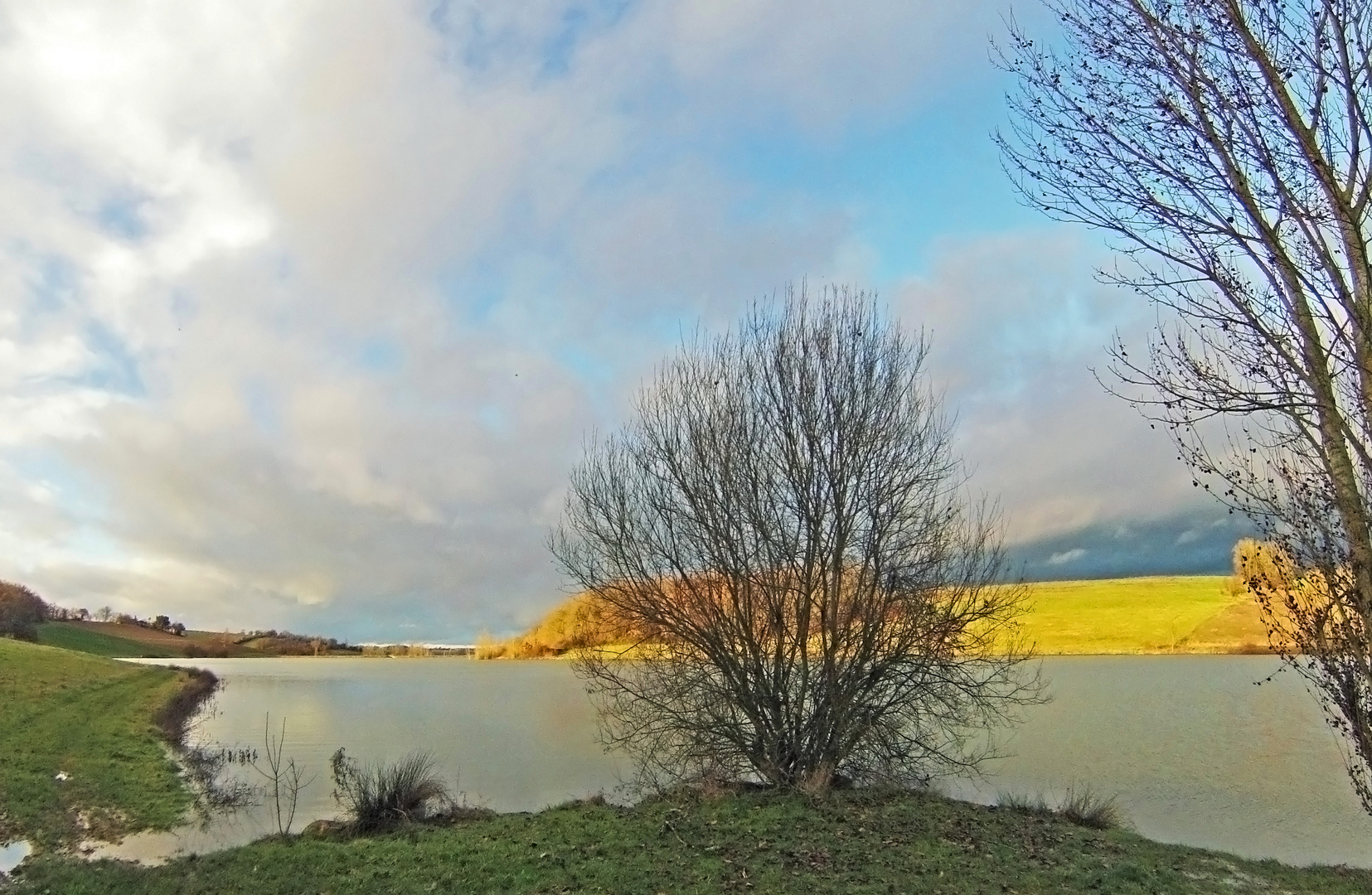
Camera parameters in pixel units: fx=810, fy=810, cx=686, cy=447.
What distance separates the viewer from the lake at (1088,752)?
1440cm

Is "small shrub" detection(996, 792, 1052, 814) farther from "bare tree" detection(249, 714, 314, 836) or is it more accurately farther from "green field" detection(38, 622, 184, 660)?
"green field" detection(38, 622, 184, 660)

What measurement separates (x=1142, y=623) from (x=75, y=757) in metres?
70.3

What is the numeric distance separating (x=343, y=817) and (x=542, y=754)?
930 centimetres

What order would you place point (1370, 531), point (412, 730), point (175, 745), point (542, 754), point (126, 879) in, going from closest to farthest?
point (1370, 531), point (126, 879), point (542, 754), point (175, 745), point (412, 730)

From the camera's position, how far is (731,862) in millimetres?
9438

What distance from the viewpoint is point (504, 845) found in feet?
34.4

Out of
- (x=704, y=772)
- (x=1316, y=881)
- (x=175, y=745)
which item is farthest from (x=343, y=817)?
(x=175, y=745)

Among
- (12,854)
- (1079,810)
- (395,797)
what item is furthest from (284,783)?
(1079,810)

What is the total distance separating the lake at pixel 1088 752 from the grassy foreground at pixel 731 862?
3.28 meters

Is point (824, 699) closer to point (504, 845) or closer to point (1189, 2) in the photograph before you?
point (504, 845)

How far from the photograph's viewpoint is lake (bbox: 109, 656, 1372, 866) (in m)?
14.4

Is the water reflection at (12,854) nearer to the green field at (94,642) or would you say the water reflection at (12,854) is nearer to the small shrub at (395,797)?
the small shrub at (395,797)

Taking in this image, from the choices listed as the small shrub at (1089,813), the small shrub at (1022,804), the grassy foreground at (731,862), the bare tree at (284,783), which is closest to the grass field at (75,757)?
the bare tree at (284,783)

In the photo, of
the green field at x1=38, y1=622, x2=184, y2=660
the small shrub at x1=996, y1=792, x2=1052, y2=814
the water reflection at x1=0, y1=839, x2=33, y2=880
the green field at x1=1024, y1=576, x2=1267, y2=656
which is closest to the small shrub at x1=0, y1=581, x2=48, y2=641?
the green field at x1=38, y1=622, x2=184, y2=660
